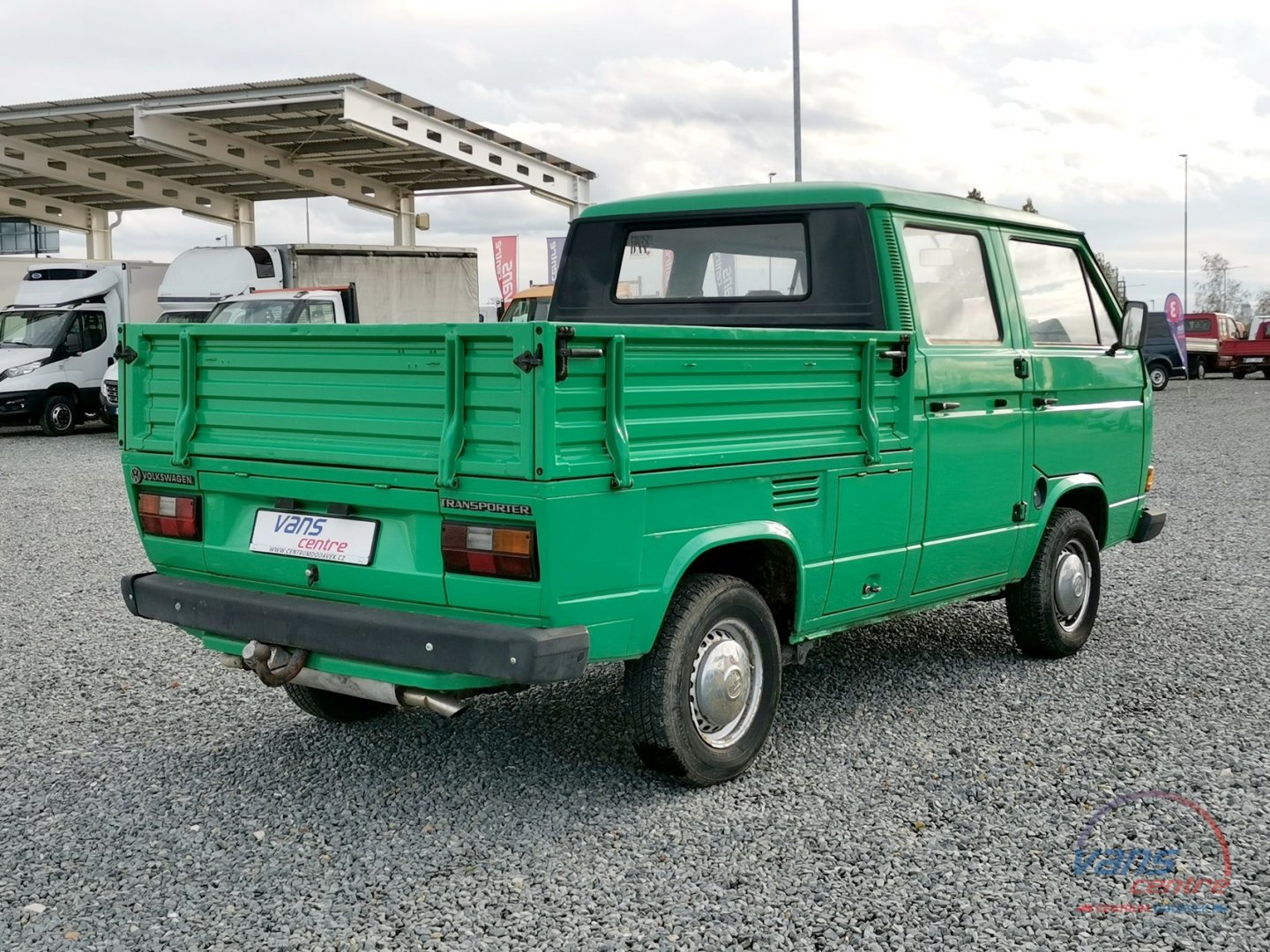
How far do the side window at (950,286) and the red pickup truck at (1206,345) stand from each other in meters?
36.5

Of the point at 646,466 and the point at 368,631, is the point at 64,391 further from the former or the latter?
the point at 646,466

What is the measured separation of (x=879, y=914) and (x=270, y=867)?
1736 mm

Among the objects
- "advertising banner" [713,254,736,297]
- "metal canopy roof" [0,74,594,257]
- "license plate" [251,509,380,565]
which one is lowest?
"license plate" [251,509,380,565]

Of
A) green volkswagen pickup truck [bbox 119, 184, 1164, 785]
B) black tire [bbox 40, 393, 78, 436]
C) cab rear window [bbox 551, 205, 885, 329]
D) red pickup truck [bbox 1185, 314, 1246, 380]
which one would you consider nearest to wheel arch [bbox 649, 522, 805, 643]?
green volkswagen pickup truck [bbox 119, 184, 1164, 785]

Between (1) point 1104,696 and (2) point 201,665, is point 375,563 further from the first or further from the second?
(1) point 1104,696

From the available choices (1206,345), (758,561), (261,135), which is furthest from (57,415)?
(1206,345)

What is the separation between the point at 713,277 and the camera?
5.84m

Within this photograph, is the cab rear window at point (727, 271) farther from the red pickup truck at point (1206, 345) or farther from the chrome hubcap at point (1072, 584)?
the red pickup truck at point (1206, 345)

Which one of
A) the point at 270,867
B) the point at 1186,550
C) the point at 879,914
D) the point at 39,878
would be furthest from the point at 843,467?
the point at 1186,550

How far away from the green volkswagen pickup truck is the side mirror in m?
0.66

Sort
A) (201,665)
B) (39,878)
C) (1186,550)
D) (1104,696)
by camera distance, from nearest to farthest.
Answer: (39,878)
(1104,696)
(201,665)
(1186,550)

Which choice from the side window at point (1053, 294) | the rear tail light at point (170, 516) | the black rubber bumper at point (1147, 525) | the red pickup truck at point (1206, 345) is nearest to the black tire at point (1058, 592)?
the black rubber bumper at point (1147, 525)

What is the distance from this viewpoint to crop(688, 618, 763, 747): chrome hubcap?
446cm

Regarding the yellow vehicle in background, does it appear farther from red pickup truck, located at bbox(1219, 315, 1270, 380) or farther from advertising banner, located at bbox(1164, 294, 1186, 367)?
red pickup truck, located at bbox(1219, 315, 1270, 380)
